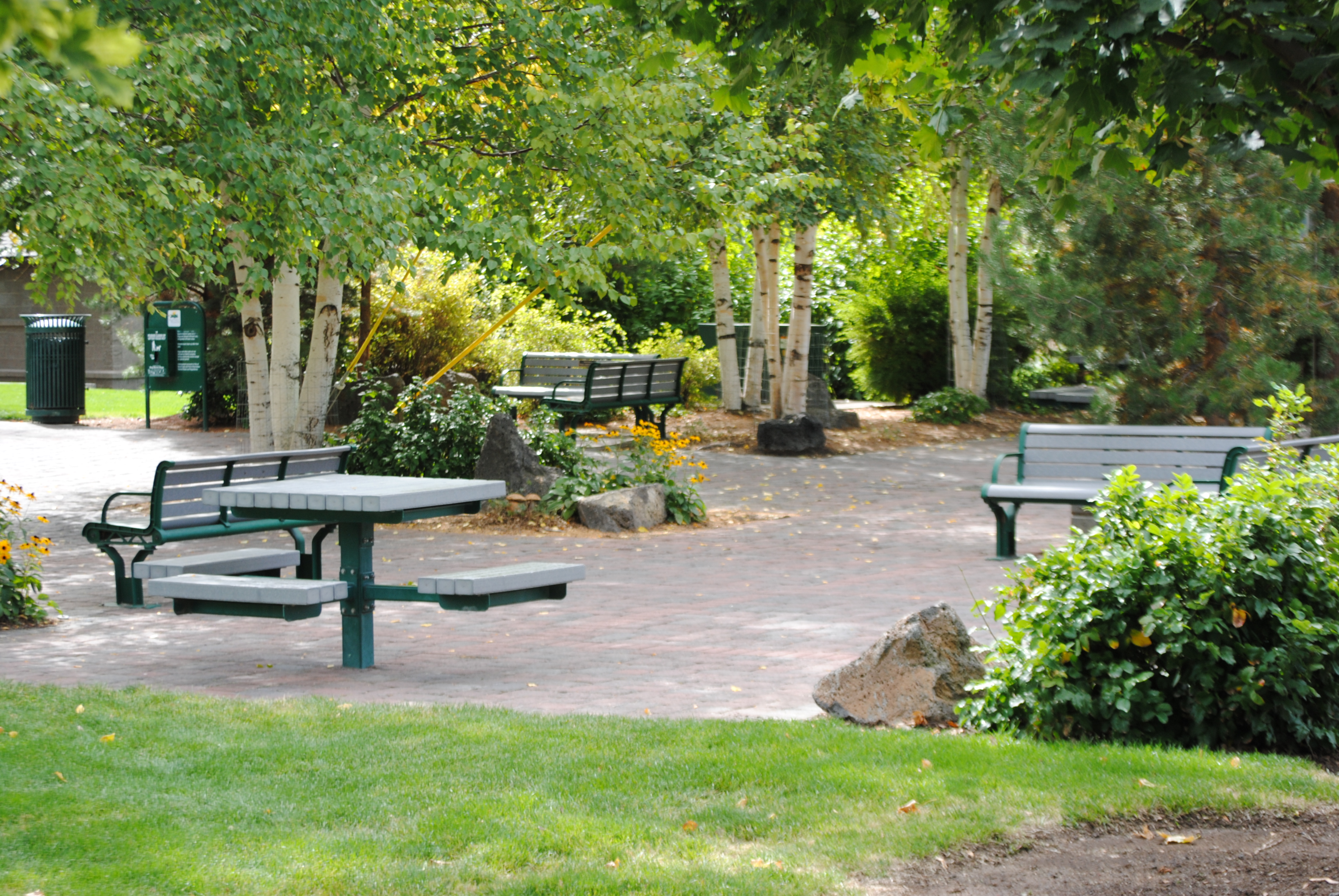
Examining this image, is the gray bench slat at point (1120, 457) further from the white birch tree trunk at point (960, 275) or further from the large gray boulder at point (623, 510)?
the white birch tree trunk at point (960, 275)

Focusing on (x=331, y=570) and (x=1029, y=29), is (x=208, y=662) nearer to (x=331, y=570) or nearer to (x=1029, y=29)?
(x=331, y=570)

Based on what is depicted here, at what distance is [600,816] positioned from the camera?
13.6 feet

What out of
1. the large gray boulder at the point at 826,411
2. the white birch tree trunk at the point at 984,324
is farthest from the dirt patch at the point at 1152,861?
→ the white birch tree trunk at the point at 984,324

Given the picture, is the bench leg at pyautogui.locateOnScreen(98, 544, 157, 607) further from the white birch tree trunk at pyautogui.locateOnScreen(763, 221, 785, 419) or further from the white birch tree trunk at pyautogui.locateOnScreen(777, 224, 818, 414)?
the white birch tree trunk at pyautogui.locateOnScreen(763, 221, 785, 419)

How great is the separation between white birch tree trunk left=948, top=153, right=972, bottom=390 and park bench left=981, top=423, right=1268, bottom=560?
1149 cm

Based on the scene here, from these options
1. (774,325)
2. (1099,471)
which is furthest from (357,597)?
(774,325)

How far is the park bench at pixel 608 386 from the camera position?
58.2ft

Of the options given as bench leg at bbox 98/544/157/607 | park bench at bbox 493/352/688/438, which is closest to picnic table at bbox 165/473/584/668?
bench leg at bbox 98/544/157/607

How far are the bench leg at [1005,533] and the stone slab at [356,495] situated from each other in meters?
4.25

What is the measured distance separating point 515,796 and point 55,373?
1960 centimetres

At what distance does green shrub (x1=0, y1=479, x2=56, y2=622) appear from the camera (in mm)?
7492

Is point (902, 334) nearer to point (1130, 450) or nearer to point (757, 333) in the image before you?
point (757, 333)

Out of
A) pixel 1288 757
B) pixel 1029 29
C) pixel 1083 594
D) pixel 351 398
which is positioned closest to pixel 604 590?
pixel 1083 594

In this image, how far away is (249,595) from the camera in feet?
21.3
